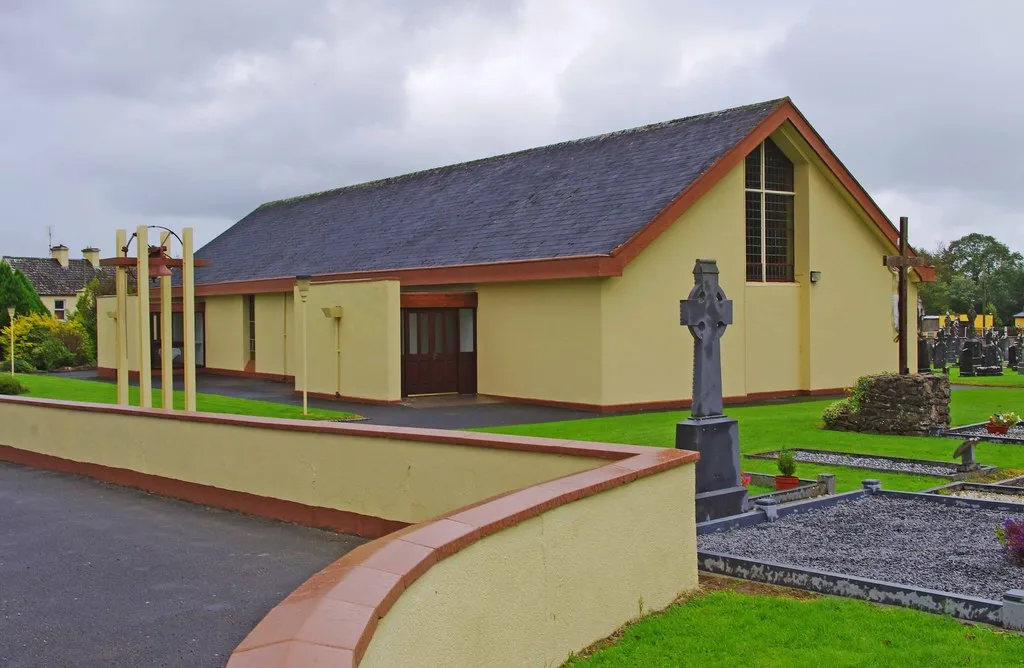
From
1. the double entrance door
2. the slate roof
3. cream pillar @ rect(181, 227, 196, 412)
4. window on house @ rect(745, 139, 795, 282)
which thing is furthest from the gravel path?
cream pillar @ rect(181, 227, 196, 412)

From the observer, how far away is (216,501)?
10320 mm

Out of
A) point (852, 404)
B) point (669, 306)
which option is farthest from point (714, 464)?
point (669, 306)

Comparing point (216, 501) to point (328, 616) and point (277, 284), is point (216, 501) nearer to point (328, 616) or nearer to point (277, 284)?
point (328, 616)

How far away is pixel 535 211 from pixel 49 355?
897 inches

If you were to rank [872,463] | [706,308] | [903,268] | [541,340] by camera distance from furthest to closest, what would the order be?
[541,340] → [903,268] → [872,463] → [706,308]

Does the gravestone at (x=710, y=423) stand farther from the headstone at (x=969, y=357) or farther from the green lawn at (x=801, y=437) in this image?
the headstone at (x=969, y=357)

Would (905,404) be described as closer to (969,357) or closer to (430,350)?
(430,350)

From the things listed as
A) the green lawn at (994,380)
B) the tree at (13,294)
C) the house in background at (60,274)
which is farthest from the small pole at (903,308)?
the house in background at (60,274)

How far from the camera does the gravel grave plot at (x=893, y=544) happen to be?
753 cm

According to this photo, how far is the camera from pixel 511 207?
85.0ft

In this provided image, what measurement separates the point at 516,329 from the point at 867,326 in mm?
9954

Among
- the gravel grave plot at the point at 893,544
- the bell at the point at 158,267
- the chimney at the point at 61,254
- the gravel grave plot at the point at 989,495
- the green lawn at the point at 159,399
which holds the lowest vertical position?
the gravel grave plot at the point at 989,495

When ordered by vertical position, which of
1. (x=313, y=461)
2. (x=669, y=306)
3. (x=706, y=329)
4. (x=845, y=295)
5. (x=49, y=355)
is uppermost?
(x=845, y=295)

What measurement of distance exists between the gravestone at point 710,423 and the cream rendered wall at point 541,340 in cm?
1076
